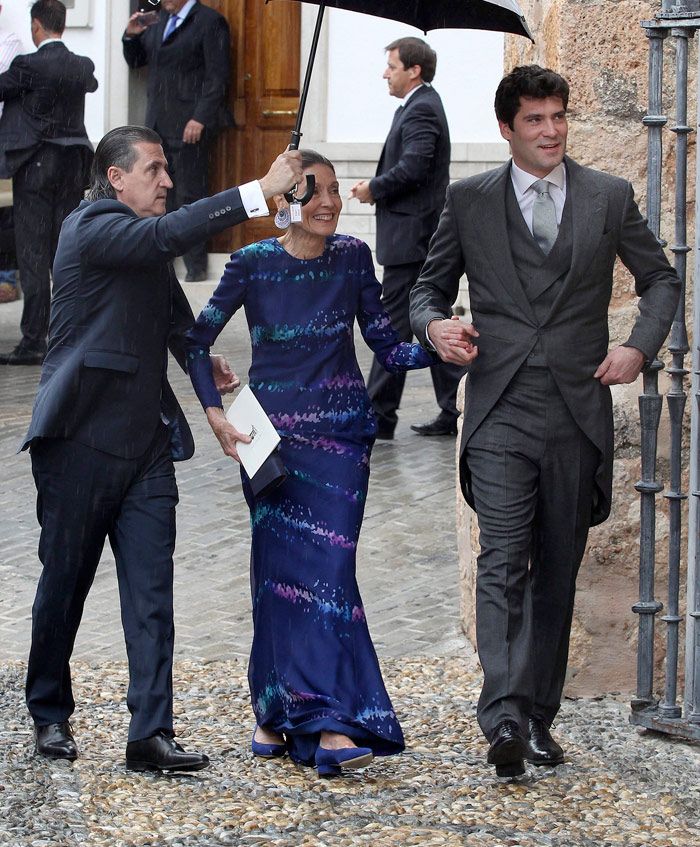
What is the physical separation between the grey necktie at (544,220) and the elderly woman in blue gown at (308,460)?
547 mm

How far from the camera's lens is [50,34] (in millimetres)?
12586

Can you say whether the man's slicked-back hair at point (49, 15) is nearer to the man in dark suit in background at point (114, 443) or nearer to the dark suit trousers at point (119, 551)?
the man in dark suit in background at point (114, 443)

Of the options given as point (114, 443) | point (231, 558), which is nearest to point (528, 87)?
point (114, 443)

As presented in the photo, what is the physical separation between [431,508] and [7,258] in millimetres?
6363

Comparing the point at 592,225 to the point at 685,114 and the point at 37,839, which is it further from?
the point at 37,839

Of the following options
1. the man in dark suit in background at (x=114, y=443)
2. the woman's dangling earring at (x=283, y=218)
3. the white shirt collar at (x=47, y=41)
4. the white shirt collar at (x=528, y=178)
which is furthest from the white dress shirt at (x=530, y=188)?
the white shirt collar at (x=47, y=41)

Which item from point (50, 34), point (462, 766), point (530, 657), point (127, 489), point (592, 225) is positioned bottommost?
point (462, 766)

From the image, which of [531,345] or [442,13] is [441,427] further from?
[531,345]

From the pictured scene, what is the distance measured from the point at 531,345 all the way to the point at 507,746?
1123 millimetres

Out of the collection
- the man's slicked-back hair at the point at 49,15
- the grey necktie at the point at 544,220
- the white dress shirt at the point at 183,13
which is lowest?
the grey necktie at the point at 544,220

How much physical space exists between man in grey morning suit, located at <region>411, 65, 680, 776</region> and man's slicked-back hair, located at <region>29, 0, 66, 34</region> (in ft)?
25.5

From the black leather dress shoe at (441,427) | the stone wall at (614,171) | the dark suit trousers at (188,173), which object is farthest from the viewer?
the dark suit trousers at (188,173)

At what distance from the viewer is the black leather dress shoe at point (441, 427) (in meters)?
10.4

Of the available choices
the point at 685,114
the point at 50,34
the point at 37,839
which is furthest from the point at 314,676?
the point at 50,34
